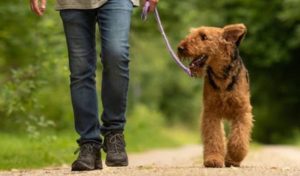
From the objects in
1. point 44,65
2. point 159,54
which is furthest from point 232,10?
point 44,65

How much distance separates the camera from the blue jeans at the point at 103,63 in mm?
6789

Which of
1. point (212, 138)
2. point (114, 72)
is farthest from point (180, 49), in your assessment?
point (212, 138)

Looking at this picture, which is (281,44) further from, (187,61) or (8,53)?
(187,61)

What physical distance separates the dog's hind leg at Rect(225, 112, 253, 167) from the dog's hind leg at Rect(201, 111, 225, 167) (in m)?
0.10

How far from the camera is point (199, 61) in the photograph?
7.52 meters

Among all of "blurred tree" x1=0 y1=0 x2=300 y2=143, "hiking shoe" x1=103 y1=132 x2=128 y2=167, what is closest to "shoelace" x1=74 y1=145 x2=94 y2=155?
"hiking shoe" x1=103 y1=132 x2=128 y2=167

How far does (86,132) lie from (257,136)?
26.4 m

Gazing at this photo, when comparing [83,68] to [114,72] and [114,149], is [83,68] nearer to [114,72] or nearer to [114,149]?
[114,72]

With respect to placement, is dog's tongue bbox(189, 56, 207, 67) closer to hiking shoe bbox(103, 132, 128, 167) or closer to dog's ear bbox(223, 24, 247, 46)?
dog's ear bbox(223, 24, 247, 46)

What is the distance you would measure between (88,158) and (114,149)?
25cm

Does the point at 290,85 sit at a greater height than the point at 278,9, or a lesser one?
lesser

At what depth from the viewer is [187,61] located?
7.50 meters

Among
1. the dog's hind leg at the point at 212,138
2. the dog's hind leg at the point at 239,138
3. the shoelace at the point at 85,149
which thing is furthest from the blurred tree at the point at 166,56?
the dog's hind leg at the point at 239,138

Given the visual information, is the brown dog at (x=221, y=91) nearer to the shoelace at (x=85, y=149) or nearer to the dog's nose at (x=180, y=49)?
the dog's nose at (x=180, y=49)
